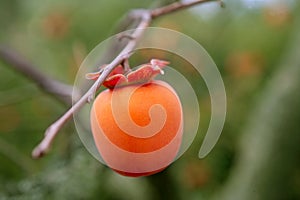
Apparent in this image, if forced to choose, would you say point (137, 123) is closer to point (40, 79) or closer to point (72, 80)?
point (40, 79)

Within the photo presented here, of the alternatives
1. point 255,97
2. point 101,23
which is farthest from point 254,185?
point 101,23

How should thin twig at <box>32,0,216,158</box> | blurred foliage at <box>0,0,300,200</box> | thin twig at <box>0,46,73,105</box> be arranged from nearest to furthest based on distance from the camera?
thin twig at <box>32,0,216,158</box> → thin twig at <box>0,46,73,105</box> → blurred foliage at <box>0,0,300,200</box>

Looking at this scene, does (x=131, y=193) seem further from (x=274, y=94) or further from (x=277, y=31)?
(x=277, y=31)

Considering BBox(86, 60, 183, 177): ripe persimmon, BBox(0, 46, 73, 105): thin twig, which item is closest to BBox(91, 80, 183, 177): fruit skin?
BBox(86, 60, 183, 177): ripe persimmon

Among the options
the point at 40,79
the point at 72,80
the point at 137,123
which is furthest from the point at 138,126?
the point at 72,80

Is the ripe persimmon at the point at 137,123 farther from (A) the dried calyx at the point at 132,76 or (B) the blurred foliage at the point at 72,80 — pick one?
(B) the blurred foliage at the point at 72,80

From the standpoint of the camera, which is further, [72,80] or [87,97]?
[72,80]

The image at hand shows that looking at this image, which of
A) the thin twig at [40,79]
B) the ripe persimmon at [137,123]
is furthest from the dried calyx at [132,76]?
the thin twig at [40,79]

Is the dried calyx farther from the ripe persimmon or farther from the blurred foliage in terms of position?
the blurred foliage
